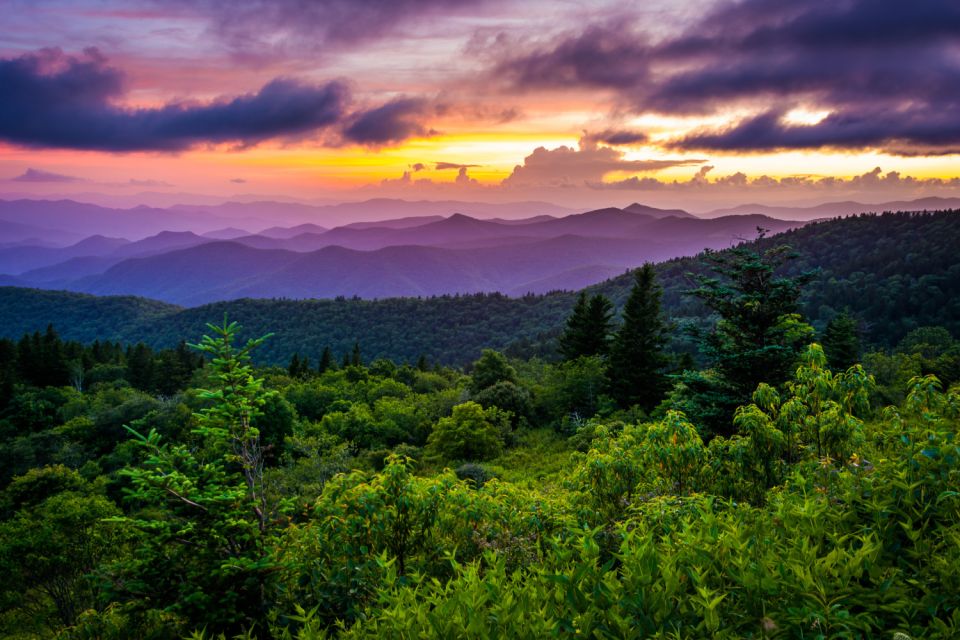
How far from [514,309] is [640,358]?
412 feet

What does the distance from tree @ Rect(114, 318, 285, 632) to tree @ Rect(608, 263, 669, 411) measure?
2613cm

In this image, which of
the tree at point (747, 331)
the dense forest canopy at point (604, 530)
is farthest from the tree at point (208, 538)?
the tree at point (747, 331)

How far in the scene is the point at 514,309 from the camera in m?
156

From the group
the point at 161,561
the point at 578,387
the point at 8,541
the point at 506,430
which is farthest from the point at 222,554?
the point at 578,387

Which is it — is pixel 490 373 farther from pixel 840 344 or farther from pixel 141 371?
pixel 141 371

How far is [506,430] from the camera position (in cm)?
2969

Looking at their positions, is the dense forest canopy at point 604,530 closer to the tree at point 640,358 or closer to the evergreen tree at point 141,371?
the tree at point 640,358

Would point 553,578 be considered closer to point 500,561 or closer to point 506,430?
point 500,561

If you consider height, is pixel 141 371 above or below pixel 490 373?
below

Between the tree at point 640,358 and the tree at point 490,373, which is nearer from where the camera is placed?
the tree at point 640,358

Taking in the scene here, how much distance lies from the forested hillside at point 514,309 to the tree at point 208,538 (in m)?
75.4

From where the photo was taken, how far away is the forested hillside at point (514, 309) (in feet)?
285

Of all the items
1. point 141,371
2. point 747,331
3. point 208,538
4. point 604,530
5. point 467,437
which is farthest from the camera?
point 141,371

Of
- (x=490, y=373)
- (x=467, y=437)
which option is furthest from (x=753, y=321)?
A: (x=490, y=373)
